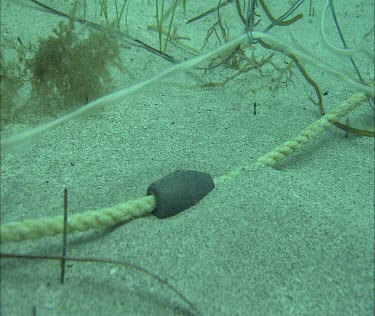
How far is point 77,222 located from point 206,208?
58cm

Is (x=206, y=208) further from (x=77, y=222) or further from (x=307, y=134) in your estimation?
(x=307, y=134)

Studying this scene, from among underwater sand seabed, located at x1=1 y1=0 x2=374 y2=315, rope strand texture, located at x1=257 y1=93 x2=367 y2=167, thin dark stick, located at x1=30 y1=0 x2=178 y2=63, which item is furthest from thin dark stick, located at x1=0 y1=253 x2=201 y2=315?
thin dark stick, located at x1=30 y1=0 x2=178 y2=63

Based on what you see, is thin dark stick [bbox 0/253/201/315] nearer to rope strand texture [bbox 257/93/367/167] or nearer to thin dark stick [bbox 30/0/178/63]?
rope strand texture [bbox 257/93/367/167]

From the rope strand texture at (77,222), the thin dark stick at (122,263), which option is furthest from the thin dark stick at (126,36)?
the thin dark stick at (122,263)

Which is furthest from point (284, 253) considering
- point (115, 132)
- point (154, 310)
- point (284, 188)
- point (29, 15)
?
point (29, 15)

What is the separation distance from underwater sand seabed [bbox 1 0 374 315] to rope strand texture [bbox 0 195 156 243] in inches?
2.3

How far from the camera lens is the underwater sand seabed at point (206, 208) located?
1235 mm

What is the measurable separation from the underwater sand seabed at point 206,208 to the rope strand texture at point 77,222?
0.06 metres

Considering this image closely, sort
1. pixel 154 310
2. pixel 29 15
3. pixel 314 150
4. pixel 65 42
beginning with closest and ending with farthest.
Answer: pixel 154 310 < pixel 314 150 < pixel 65 42 < pixel 29 15

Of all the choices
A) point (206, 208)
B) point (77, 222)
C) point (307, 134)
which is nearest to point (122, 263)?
point (77, 222)

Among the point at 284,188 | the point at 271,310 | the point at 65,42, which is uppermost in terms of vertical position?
the point at 65,42

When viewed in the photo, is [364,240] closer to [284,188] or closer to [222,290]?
[284,188]

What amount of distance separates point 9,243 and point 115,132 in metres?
1.03

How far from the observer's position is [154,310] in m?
1.18
